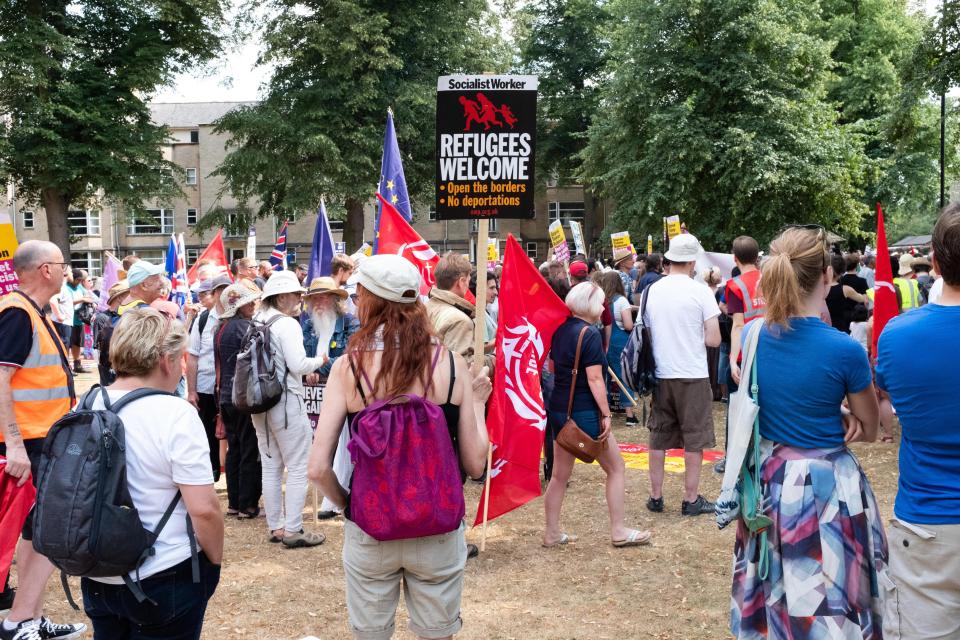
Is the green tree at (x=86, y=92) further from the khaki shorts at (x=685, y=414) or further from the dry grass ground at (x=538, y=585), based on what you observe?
the khaki shorts at (x=685, y=414)

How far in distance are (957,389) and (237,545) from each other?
5319 millimetres

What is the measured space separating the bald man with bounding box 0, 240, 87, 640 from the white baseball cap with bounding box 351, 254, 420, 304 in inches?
94.6

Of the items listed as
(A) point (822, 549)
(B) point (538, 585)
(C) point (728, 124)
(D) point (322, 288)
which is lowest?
(B) point (538, 585)

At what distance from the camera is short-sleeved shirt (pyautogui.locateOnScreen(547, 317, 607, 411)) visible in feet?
19.6

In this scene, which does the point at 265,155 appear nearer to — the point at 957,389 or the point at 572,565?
the point at 572,565

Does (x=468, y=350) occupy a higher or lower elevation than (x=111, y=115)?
lower

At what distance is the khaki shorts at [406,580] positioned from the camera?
3.14 m

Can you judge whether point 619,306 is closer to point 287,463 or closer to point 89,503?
point 287,463

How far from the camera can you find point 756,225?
3128cm

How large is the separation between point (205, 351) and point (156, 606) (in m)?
5.18

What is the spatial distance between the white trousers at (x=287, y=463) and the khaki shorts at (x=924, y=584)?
4381 millimetres

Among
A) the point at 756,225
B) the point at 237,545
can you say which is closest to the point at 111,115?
the point at 756,225

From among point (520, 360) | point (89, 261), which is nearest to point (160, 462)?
point (520, 360)

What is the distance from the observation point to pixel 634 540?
6242mm
